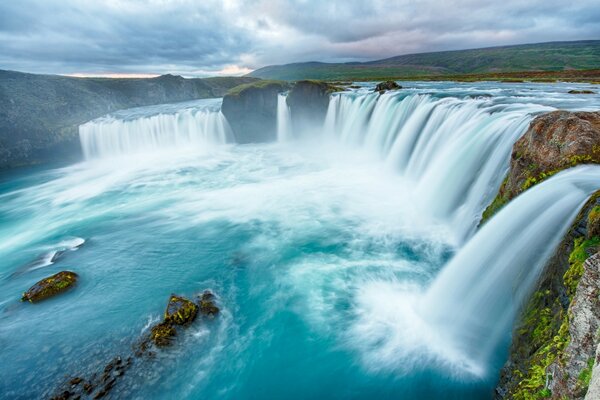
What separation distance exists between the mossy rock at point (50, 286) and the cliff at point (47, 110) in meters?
34.9

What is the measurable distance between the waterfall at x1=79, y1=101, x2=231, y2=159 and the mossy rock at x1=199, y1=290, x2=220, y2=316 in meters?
30.1

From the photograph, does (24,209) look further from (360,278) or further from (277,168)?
(360,278)

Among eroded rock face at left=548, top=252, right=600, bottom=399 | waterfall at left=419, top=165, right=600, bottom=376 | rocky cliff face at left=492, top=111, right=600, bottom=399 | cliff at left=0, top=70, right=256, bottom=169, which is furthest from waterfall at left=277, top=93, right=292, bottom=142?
eroded rock face at left=548, top=252, right=600, bottom=399

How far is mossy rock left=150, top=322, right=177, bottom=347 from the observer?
7707 mm

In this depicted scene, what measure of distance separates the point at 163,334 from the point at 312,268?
201 inches

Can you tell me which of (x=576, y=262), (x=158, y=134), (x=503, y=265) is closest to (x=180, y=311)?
(x=503, y=265)

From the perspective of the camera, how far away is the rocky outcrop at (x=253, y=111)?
115 ft

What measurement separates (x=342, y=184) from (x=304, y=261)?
8.98 metres

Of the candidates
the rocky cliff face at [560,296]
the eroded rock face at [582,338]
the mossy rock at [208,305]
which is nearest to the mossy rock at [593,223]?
the rocky cliff face at [560,296]

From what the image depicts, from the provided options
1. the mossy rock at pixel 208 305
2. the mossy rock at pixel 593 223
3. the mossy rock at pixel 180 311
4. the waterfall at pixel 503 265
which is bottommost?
the mossy rock at pixel 208 305

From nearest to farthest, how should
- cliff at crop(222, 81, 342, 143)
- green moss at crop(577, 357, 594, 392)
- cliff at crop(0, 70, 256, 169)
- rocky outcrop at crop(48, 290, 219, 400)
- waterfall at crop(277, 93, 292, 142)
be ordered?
green moss at crop(577, 357, 594, 392) < rocky outcrop at crop(48, 290, 219, 400) < cliff at crop(222, 81, 342, 143) < waterfall at crop(277, 93, 292, 142) < cliff at crop(0, 70, 256, 169)

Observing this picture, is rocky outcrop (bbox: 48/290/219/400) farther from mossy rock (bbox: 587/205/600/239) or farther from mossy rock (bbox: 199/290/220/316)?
mossy rock (bbox: 587/205/600/239)

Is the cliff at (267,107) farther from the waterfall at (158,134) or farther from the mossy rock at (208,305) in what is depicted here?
the mossy rock at (208,305)

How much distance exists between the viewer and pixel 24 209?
21.5 meters
